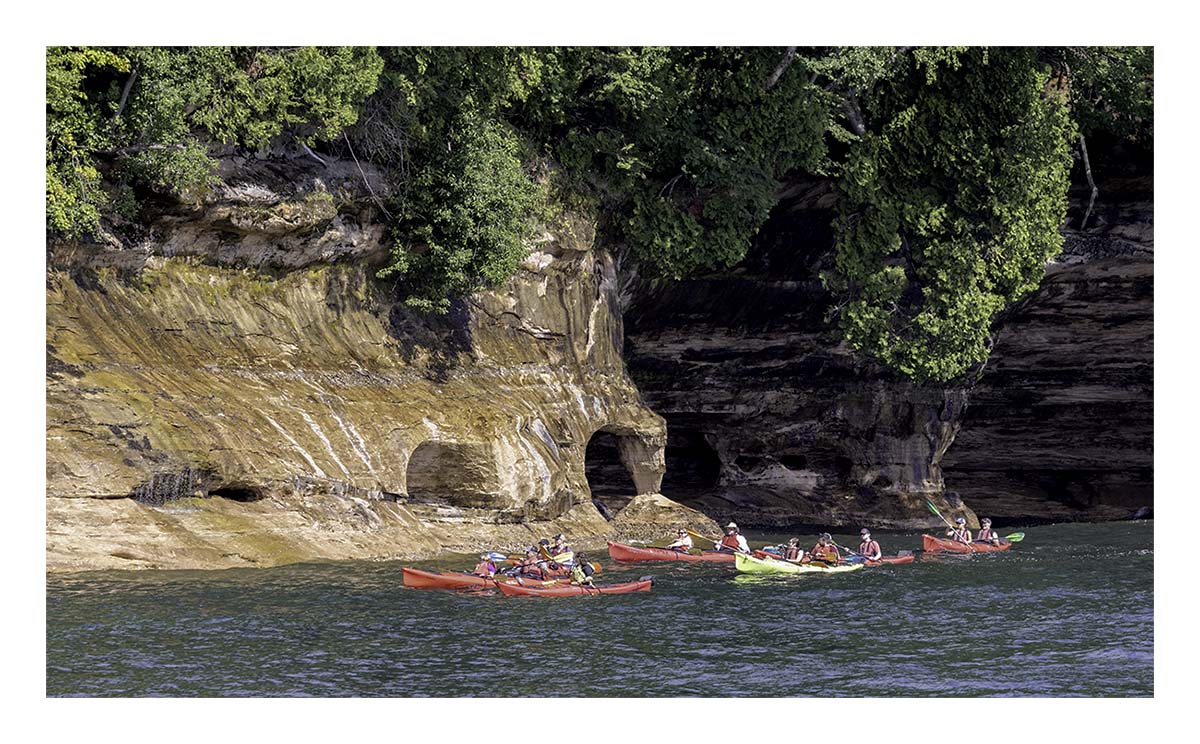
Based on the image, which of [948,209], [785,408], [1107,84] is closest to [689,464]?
[785,408]

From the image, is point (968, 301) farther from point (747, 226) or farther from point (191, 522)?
point (191, 522)

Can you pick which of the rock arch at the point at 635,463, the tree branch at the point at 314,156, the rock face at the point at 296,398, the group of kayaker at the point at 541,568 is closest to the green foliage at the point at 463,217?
the rock face at the point at 296,398

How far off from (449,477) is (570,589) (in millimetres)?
8609

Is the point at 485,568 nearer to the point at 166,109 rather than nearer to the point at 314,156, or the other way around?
the point at 314,156

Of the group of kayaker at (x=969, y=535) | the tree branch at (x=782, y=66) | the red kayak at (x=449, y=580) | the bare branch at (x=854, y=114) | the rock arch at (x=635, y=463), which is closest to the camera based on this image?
the red kayak at (x=449, y=580)

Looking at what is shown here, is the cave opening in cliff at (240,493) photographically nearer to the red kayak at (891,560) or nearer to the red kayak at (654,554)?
the red kayak at (654,554)

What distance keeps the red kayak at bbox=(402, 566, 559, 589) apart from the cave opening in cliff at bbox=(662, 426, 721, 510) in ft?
80.3

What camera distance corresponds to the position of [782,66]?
49.6m

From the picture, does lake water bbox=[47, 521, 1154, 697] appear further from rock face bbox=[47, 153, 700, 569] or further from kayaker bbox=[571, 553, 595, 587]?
rock face bbox=[47, 153, 700, 569]

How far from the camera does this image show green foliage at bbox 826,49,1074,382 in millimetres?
52000

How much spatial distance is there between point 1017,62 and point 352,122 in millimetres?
22898

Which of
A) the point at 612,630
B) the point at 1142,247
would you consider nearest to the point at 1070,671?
the point at 612,630

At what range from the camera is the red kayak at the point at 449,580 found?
37062 millimetres

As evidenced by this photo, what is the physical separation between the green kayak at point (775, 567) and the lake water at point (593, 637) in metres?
0.95
